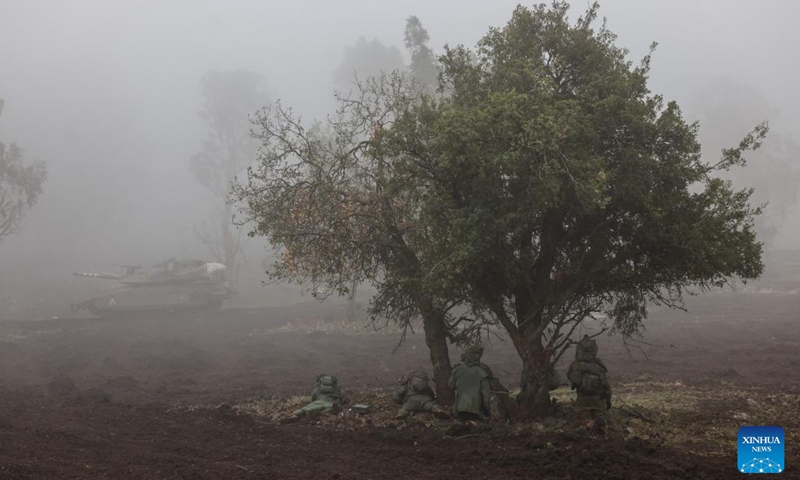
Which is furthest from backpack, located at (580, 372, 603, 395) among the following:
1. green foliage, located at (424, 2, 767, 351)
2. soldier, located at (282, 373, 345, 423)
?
soldier, located at (282, 373, 345, 423)

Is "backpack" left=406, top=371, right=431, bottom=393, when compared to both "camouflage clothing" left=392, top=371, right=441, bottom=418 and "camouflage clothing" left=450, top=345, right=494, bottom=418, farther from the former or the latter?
"camouflage clothing" left=450, top=345, right=494, bottom=418

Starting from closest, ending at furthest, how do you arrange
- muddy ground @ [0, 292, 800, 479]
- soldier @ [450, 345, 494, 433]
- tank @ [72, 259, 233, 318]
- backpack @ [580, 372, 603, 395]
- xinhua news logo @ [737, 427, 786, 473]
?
xinhua news logo @ [737, 427, 786, 473] → muddy ground @ [0, 292, 800, 479] → backpack @ [580, 372, 603, 395] → soldier @ [450, 345, 494, 433] → tank @ [72, 259, 233, 318]

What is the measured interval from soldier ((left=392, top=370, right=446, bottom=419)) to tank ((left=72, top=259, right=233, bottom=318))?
25356 millimetres

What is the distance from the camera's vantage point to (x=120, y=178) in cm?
9756

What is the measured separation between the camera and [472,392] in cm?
1154

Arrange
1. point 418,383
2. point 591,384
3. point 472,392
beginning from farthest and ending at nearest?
point 418,383 → point 472,392 → point 591,384

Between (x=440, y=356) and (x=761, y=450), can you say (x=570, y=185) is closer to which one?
(x=761, y=450)

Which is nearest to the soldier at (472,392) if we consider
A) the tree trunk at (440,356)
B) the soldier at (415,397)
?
the soldier at (415,397)

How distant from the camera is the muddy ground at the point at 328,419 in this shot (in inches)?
366

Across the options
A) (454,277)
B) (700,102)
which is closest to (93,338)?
(454,277)

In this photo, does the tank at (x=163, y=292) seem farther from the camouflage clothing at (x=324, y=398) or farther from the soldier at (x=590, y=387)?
the soldier at (x=590, y=387)

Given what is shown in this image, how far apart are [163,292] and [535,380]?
28.9 metres

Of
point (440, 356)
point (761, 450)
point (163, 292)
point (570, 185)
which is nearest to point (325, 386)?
point (440, 356)

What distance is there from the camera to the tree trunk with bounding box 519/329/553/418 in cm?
1185
